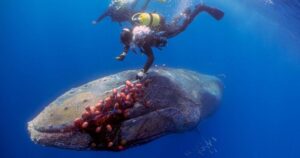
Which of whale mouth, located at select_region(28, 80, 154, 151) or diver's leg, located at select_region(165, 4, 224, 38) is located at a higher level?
diver's leg, located at select_region(165, 4, 224, 38)

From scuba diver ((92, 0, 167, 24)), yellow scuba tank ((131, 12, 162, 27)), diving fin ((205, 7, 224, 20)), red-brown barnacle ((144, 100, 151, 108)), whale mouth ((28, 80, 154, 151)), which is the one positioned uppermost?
diving fin ((205, 7, 224, 20))

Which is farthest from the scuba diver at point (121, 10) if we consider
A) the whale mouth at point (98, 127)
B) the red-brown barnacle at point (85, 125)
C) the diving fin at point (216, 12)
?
the red-brown barnacle at point (85, 125)

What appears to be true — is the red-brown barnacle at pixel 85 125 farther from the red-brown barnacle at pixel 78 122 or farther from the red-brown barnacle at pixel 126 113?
the red-brown barnacle at pixel 126 113

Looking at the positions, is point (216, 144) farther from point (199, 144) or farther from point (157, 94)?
point (157, 94)

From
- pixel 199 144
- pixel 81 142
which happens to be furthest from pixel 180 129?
pixel 199 144

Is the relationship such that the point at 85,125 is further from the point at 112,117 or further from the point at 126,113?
the point at 126,113

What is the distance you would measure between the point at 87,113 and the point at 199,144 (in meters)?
14.1

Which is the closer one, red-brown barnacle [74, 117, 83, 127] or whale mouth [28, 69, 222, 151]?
red-brown barnacle [74, 117, 83, 127]

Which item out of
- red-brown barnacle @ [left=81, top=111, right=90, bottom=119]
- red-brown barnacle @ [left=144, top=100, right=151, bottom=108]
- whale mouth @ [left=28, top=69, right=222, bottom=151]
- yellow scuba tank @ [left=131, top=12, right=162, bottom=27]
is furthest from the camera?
yellow scuba tank @ [left=131, top=12, right=162, bottom=27]

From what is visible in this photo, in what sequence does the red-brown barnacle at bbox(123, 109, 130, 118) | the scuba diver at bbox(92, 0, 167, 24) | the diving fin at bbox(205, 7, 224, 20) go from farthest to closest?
the scuba diver at bbox(92, 0, 167, 24) < the diving fin at bbox(205, 7, 224, 20) < the red-brown barnacle at bbox(123, 109, 130, 118)

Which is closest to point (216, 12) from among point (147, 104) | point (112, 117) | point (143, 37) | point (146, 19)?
point (146, 19)

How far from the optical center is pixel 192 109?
30.7 feet

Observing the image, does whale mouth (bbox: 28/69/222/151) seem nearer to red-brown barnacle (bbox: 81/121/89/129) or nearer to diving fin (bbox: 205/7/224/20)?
red-brown barnacle (bbox: 81/121/89/129)

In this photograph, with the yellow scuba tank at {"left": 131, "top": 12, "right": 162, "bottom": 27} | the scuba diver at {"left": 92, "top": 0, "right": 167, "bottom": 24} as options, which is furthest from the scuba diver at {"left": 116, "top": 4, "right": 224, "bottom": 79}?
the scuba diver at {"left": 92, "top": 0, "right": 167, "bottom": 24}
